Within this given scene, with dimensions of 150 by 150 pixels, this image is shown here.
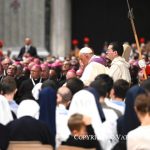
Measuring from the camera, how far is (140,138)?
34.4 ft

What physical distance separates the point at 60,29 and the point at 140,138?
26.2 m

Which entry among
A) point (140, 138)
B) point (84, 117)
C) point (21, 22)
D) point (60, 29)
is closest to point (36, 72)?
Result: point (84, 117)

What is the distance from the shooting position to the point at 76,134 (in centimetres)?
1130

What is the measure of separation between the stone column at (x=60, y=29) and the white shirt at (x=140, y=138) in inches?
988

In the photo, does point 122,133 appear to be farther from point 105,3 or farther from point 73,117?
point 105,3

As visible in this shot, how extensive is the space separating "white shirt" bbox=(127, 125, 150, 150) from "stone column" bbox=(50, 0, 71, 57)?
25.1m

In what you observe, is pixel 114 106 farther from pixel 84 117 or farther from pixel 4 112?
pixel 4 112

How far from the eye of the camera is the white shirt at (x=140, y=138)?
10477 mm

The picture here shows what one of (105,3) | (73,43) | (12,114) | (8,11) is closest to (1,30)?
(8,11)

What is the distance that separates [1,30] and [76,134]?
23827 mm

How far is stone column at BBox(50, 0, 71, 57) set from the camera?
118 feet

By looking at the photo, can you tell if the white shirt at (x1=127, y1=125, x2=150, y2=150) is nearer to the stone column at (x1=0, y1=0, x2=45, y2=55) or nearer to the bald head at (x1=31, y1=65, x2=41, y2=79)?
the bald head at (x1=31, y1=65, x2=41, y2=79)

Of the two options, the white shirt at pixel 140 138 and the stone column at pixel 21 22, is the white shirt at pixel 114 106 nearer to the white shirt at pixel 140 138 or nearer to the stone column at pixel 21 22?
the white shirt at pixel 140 138

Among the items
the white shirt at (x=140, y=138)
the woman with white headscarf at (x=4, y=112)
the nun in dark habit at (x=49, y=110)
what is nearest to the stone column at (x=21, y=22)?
the woman with white headscarf at (x=4, y=112)
